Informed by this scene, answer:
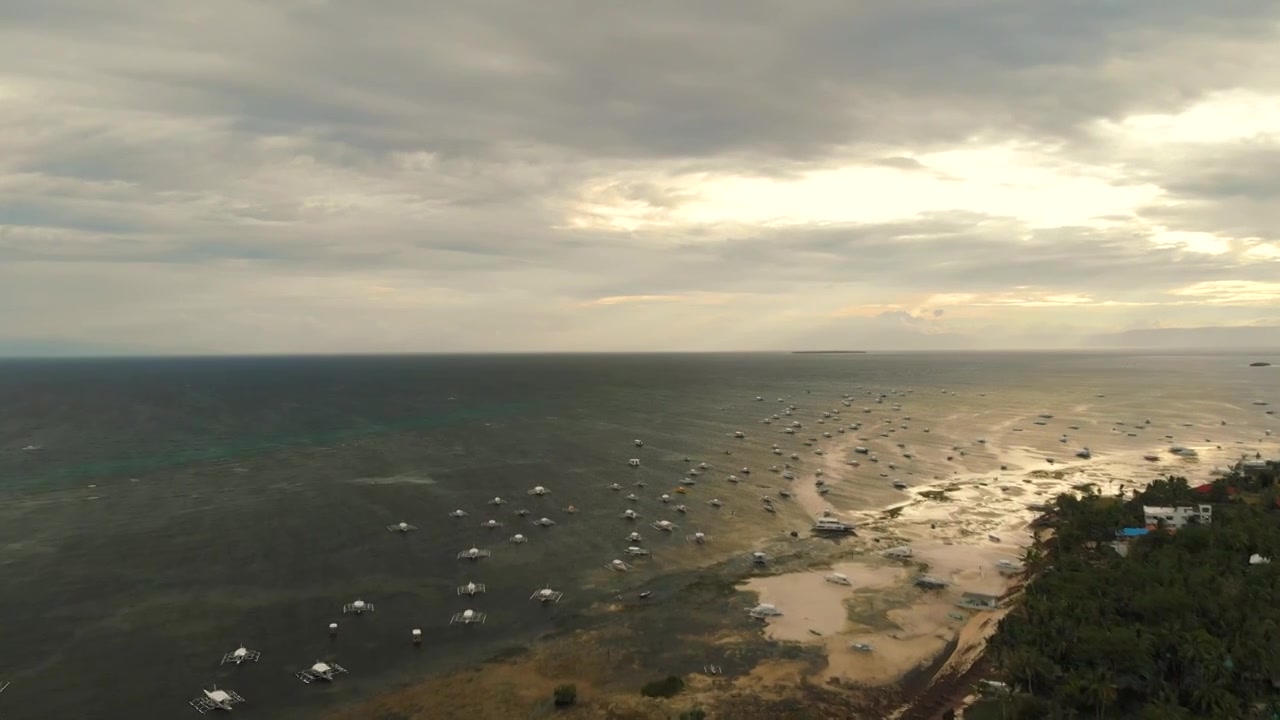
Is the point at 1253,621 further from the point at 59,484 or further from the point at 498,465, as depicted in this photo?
the point at 59,484

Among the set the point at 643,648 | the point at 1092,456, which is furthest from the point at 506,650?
the point at 1092,456

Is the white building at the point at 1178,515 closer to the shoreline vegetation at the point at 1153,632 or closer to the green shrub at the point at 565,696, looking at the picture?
the shoreline vegetation at the point at 1153,632

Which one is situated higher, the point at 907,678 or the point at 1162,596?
the point at 1162,596

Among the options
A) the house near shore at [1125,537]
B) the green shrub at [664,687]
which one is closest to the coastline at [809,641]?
the green shrub at [664,687]

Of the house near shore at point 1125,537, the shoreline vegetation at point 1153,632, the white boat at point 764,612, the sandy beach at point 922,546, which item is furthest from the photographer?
the house near shore at point 1125,537

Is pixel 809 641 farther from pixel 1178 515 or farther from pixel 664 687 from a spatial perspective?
pixel 1178 515

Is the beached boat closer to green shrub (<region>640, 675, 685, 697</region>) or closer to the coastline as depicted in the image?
the coastline

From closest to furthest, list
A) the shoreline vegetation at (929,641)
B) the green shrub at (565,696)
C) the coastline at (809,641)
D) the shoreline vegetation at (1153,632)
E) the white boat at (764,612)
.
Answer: the shoreline vegetation at (1153,632)
the shoreline vegetation at (929,641)
the green shrub at (565,696)
the coastline at (809,641)
the white boat at (764,612)
